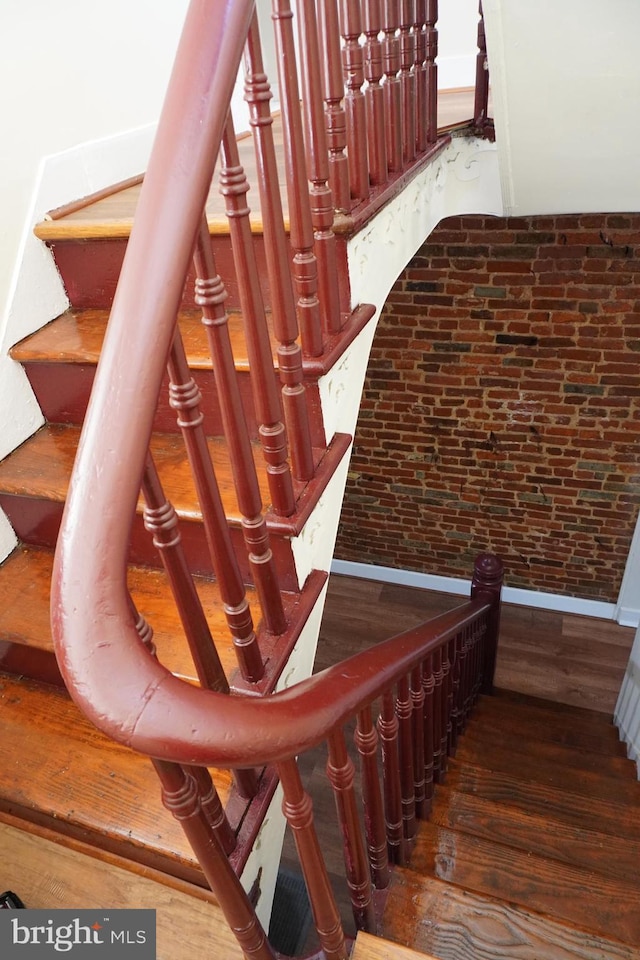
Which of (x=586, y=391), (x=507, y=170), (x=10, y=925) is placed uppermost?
(x=507, y=170)

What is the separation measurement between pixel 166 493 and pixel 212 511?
1.42 ft

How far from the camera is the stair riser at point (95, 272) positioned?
147 cm

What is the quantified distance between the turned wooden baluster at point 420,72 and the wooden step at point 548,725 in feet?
8.07

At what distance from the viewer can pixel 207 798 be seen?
856mm

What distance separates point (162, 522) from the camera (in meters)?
0.75

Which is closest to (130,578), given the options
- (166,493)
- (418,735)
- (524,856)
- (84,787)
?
(166,493)

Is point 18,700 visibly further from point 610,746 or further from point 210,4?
point 610,746

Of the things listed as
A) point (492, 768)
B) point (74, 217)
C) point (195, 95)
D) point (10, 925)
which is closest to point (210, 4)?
point (195, 95)

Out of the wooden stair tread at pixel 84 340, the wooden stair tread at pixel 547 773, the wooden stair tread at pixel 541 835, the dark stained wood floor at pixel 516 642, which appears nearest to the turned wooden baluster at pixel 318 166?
the wooden stair tread at pixel 84 340

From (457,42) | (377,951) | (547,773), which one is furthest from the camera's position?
(457,42)

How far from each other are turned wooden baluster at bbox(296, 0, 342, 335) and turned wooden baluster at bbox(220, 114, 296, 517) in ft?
0.63

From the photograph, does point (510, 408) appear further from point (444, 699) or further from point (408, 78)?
point (408, 78)

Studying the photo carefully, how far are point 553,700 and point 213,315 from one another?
11.8 ft

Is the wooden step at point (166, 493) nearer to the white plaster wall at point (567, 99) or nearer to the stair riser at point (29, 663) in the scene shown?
the stair riser at point (29, 663)
